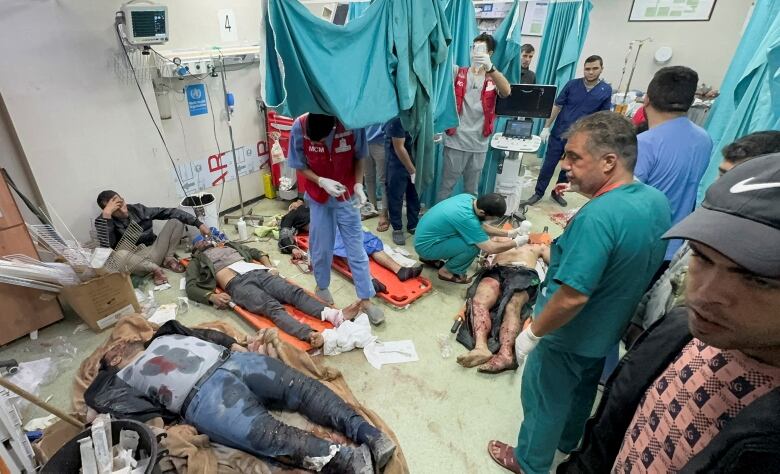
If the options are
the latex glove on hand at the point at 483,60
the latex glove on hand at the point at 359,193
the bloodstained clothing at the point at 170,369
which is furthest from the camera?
the latex glove on hand at the point at 483,60

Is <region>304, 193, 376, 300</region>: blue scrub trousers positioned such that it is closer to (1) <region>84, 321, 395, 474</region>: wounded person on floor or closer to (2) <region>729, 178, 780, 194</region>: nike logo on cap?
(1) <region>84, 321, 395, 474</region>: wounded person on floor

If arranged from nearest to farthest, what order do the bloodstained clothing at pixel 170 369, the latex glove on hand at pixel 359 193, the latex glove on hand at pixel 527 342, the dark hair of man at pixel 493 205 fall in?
the latex glove on hand at pixel 527 342 → the bloodstained clothing at pixel 170 369 → the latex glove on hand at pixel 359 193 → the dark hair of man at pixel 493 205

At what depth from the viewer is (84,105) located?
112 inches

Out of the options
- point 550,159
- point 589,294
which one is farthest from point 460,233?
point 550,159

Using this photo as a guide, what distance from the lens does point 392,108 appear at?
6.99 ft

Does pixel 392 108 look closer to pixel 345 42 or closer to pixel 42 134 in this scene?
pixel 345 42

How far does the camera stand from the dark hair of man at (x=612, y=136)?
1.21 metres

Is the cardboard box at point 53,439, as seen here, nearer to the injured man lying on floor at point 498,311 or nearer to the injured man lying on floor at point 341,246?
the injured man lying on floor at point 341,246

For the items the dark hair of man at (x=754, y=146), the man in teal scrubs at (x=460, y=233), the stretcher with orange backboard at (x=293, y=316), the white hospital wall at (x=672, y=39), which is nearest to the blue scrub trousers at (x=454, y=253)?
the man in teal scrubs at (x=460, y=233)

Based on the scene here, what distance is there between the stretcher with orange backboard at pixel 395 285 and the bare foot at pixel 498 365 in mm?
782

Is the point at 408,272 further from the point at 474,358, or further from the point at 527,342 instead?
the point at 527,342

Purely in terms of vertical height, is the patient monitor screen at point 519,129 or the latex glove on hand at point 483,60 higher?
the latex glove on hand at point 483,60

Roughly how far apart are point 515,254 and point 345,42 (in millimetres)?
1928

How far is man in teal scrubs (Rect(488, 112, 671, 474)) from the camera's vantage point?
120 cm
